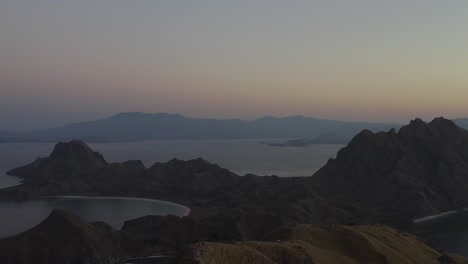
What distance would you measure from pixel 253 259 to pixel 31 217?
16297cm

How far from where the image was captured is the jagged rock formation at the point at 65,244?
124 m

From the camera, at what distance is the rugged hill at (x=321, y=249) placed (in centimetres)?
5047

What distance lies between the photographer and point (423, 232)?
168375mm

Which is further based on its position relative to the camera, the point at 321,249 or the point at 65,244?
the point at 65,244

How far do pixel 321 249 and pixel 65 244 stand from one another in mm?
80894

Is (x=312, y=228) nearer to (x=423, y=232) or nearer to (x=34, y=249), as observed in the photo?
(x=34, y=249)

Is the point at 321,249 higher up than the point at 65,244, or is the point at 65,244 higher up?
the point at 321,249

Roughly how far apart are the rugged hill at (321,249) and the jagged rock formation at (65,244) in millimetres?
66757

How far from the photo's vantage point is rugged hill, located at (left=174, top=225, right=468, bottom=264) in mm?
50472

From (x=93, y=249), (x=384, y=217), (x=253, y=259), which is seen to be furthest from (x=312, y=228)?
(x=384, y=217)

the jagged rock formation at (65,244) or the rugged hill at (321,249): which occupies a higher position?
the rugged hill at (321,249)

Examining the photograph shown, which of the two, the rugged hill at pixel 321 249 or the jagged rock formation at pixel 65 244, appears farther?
the jagged rock formation at pixel 65 244

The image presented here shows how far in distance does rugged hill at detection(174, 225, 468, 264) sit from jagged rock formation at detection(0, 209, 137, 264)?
66757mm

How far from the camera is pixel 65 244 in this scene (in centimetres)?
12975
